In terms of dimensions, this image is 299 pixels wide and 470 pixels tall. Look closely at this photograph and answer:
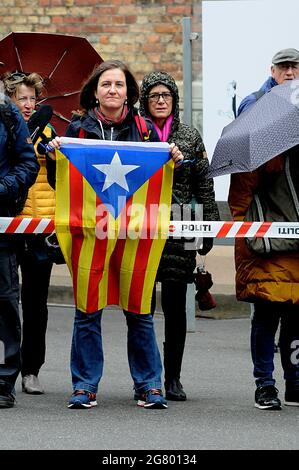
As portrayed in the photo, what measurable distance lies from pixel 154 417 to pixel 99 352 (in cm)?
53

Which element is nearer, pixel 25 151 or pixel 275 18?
pixel 25 151

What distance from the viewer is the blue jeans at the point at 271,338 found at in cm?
836

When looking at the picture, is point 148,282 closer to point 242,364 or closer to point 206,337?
point 242,364

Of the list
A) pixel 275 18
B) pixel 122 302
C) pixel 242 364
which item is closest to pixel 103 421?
pixel 122 302

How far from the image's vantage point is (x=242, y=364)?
1063 centimetres

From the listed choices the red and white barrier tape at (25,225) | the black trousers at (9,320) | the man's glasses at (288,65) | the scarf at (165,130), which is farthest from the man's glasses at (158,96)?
the black trousers at (9,320)

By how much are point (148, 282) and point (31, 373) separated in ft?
3.69

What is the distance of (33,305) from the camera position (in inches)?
359

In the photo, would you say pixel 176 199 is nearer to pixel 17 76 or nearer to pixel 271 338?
pixel 271 338

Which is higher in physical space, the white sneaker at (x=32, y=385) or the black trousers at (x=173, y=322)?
the black trousers at (x=173, y=322)

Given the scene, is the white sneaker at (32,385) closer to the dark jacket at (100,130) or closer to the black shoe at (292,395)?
the dark jacket at (100,130)

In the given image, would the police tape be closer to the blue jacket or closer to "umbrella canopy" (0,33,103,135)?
the blue jacket

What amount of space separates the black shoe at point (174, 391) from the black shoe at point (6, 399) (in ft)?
3.14
